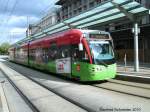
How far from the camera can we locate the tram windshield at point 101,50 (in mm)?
17125

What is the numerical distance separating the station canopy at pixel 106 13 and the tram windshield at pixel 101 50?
3550 mm

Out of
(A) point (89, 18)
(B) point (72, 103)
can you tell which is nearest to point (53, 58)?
(A) point (89, 18)

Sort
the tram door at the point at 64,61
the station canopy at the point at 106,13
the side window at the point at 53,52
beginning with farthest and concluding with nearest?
the side window at the point at 53,52, the station canopy at the point at 106,13, the tram door at the point at 64,61

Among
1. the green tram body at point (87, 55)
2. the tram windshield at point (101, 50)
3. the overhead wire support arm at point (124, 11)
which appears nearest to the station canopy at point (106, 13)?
the overhead wire support arm at point (124, 11)

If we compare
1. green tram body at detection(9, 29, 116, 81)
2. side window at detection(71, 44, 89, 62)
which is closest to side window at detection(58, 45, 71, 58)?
green tram body at detection(9, 29, 116, 81)

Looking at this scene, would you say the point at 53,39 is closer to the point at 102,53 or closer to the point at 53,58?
the point at 53,58

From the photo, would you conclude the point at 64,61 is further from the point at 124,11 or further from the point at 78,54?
the point at 124,11

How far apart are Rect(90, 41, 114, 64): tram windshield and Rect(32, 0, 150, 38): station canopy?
3550 millimetres

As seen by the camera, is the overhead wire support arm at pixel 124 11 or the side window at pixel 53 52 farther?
the side window at pixel 53 52

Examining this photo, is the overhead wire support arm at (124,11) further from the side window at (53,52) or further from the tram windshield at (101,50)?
the side window at (53,52)

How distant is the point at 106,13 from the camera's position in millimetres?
23094

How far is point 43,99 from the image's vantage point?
44.0ft

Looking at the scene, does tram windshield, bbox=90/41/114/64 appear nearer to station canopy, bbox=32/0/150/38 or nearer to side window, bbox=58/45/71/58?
side window, bbox=58/45/71/58

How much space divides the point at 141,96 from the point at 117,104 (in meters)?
2.06
